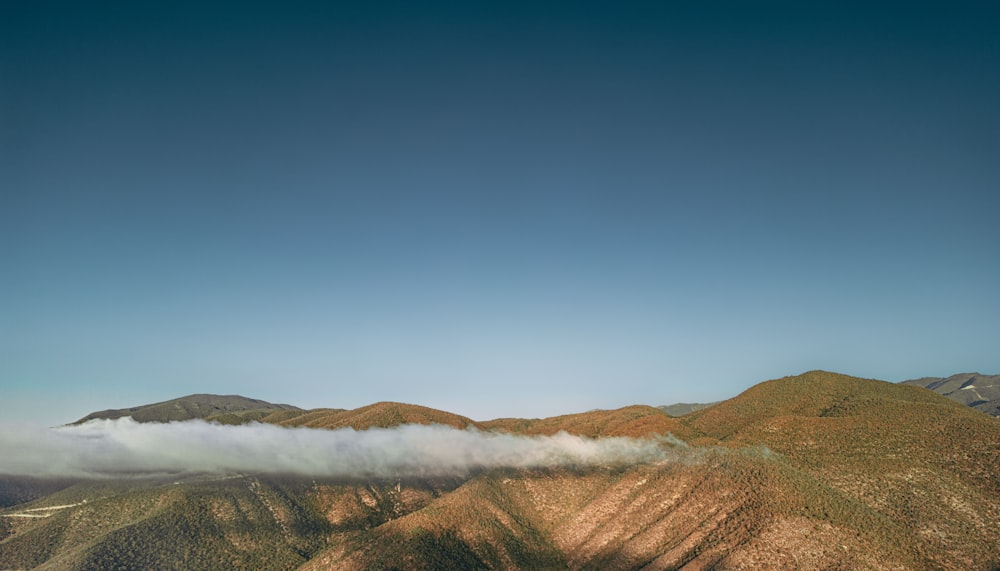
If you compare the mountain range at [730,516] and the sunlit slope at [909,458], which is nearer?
the sunlit slope at [909,458]

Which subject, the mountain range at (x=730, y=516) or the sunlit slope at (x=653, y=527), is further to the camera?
the mountain range at (x=730, y=516)

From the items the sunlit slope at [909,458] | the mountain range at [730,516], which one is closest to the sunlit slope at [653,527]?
the mountain range at [730,516]

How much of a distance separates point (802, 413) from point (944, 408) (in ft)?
128

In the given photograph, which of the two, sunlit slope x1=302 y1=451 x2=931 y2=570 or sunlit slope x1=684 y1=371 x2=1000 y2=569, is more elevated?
sunlit slope x1=684 y1=371 x2=1000 y2=569

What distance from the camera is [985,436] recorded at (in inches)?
5694

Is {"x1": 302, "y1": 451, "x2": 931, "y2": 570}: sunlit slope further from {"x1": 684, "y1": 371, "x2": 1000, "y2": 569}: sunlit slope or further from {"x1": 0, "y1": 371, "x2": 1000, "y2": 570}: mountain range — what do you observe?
{"x1": 684, "y1": 371, "x2": 1000, "y2": 569}: sunlit slope

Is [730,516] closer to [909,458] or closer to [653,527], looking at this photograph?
[653,527]

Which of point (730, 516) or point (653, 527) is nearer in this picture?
point (730, 516)

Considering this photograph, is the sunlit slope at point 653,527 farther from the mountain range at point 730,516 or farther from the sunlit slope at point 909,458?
the sunlit slope at point 909,458

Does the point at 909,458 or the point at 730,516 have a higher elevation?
the point at 909,458

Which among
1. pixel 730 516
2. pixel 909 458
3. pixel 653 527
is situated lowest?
pixel 653 527

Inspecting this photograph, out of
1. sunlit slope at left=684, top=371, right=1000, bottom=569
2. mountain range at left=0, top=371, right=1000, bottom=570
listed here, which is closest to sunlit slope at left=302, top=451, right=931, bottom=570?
mountain range at left=0, top=371, right=1000, bottom=570

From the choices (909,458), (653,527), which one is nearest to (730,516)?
(653,527)

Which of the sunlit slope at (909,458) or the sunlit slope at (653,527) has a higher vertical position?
the sunlit slope at (909,458)
